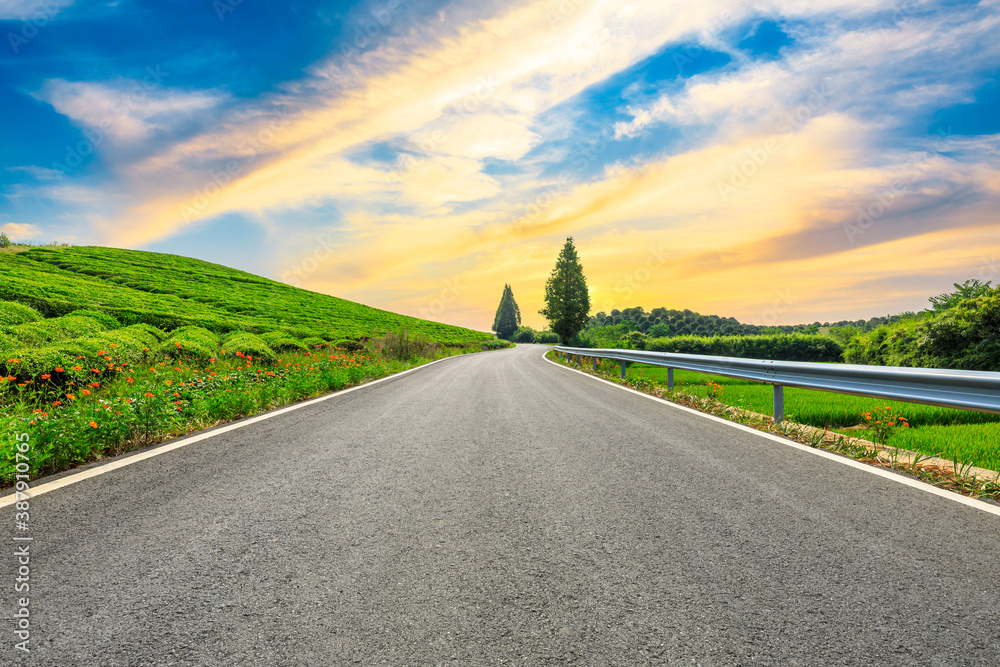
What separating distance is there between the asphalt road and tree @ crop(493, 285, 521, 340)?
11929 cm

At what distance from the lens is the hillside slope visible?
1592 centimetres

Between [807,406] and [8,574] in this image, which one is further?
[807,406]

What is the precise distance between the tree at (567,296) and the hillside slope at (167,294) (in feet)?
65.9

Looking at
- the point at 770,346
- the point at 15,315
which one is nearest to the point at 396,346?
the point at 15,315

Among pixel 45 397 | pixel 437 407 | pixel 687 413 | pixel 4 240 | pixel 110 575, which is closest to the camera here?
pixel 110 575

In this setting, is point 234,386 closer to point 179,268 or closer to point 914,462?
point 914,462

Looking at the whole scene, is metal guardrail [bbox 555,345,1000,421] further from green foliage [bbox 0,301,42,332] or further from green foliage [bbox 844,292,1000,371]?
green foliage [bbox 0,301,42,332]

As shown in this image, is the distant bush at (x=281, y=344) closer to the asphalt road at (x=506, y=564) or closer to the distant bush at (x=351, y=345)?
the distant bush at (x=351, y=345)

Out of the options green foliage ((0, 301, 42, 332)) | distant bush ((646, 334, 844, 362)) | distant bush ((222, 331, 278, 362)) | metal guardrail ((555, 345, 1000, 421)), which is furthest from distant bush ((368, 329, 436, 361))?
distant bush ((646, 334, 844, 362))

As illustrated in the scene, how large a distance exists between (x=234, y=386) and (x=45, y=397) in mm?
2492

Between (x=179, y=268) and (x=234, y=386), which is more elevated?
(x=179, y=268)

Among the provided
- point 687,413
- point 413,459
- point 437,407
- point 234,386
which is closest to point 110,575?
point 413,459

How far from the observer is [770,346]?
33.2 m

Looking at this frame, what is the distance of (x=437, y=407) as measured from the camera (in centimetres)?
800
